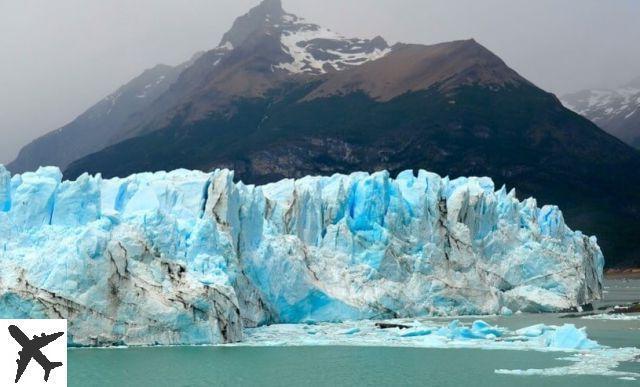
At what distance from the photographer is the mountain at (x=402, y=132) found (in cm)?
9738

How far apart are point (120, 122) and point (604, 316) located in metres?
142

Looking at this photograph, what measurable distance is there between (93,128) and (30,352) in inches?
6341

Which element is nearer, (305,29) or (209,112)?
(209,112)

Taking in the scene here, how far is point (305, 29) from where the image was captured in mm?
164500

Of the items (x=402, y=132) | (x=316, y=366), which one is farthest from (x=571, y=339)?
(x=402, y=132)

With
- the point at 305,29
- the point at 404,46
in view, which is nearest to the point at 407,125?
the point at 404,46

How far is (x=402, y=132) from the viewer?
106 m

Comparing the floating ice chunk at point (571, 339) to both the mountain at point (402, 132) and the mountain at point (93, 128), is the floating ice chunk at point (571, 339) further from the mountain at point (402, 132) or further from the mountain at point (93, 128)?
the mountain at point (93, 128)

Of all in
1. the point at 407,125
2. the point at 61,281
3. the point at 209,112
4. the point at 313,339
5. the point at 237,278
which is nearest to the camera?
the point at 61,281

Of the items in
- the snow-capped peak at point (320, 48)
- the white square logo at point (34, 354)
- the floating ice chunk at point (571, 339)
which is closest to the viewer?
the white square logo at point (34, 354)

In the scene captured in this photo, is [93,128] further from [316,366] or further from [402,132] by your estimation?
[316,366]

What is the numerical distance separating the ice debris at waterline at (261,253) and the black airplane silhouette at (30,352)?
11.5 metres

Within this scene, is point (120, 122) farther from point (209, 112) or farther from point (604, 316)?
point (604, 316)

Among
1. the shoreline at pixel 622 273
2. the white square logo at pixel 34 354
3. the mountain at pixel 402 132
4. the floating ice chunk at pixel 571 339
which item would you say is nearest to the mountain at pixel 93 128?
the mountain at pixel 402 132
